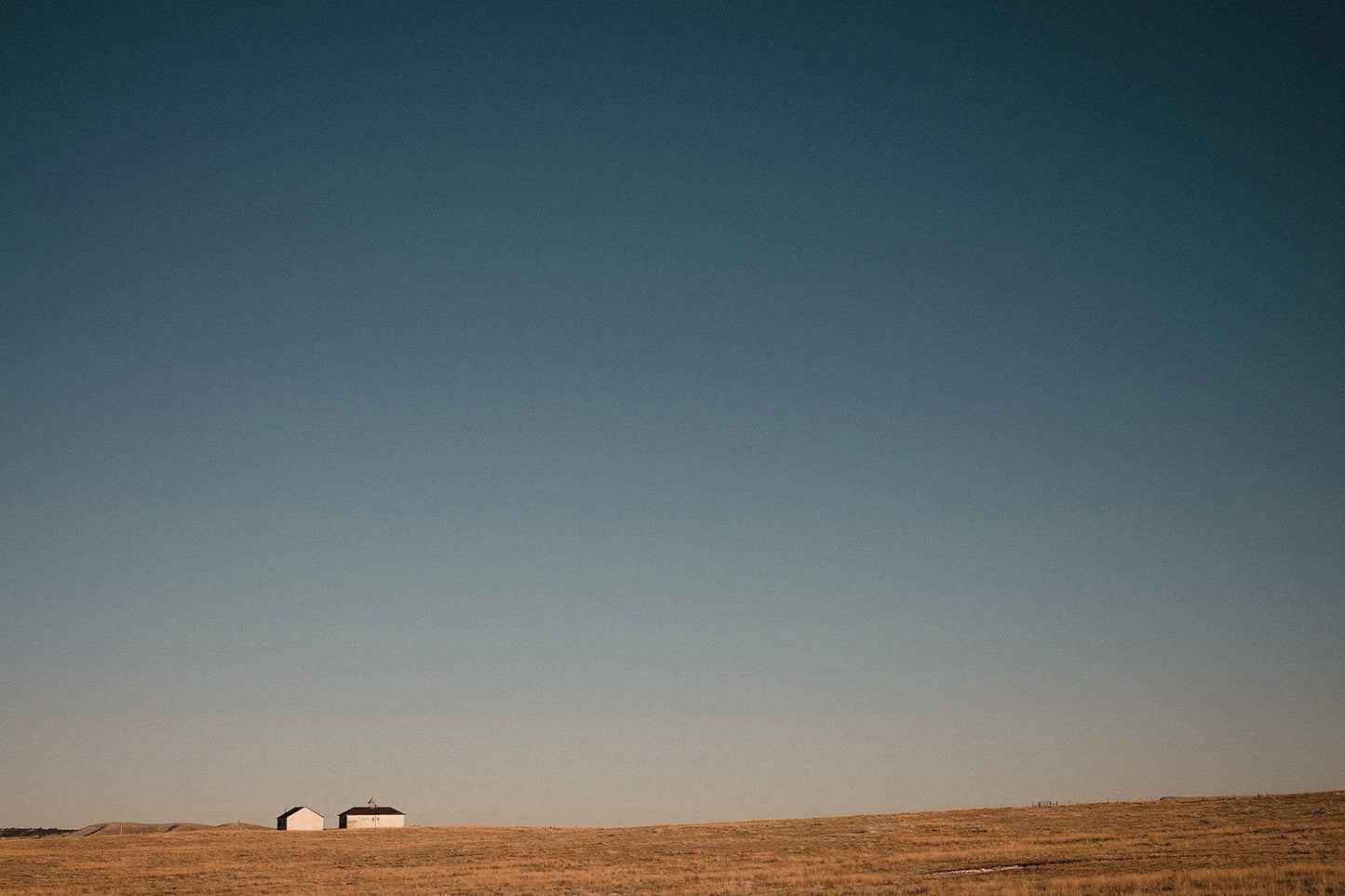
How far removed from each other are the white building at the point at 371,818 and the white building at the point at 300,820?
313 centimetres

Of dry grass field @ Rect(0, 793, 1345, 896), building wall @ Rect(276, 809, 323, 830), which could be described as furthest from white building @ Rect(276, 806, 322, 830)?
dry grass field @ Rect(0, 793, 1345, 896)

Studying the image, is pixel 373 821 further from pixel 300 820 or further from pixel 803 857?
pixel 803 857

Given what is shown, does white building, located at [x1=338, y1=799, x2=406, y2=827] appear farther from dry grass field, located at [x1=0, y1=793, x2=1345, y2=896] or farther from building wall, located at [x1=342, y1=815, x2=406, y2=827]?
dry grass field, located at [x1=0, y1=793, x2=1345, y2=896]

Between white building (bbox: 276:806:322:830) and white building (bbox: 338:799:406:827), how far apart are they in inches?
123

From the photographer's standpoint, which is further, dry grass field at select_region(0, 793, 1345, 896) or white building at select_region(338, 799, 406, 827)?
white building at select_region(338, 799, 406, 827)

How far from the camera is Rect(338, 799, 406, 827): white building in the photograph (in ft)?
338

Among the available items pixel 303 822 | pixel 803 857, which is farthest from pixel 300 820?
pixel 803 857

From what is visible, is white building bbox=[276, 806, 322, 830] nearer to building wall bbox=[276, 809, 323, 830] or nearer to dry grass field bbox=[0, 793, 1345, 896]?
building wall bbox=[276, 809, 323, 830]

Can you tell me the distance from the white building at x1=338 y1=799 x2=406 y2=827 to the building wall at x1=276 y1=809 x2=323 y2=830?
3101 millimetres

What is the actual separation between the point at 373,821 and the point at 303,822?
792cm

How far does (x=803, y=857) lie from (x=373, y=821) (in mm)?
69423

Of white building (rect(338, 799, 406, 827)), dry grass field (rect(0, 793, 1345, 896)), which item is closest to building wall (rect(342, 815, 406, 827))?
white building (rect(338, 799, 406, 827))

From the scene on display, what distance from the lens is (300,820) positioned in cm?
10600

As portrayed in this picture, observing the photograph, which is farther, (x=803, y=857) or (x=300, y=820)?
(x=300, y=820)
